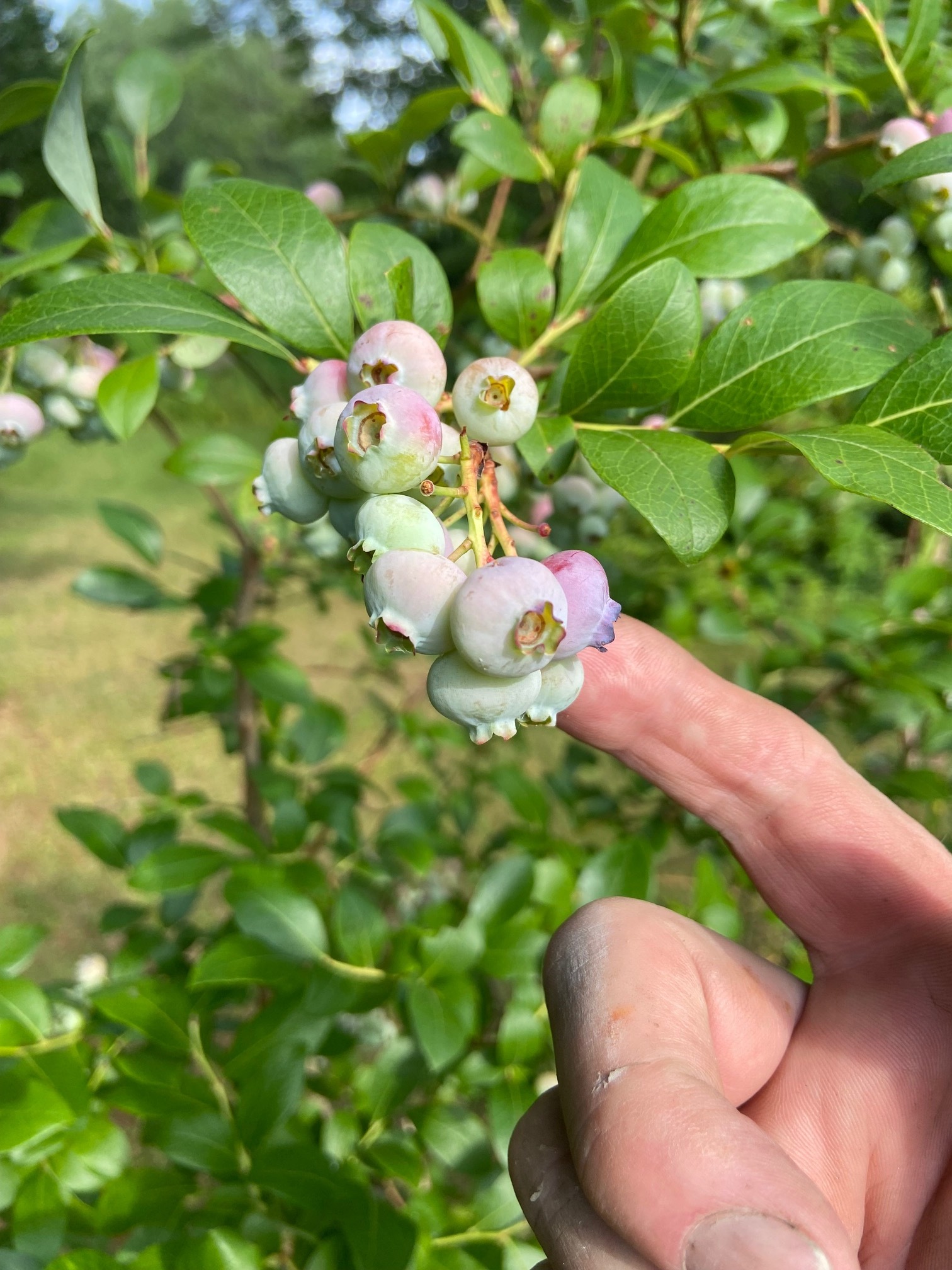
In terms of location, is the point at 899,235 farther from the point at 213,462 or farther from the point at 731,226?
the point at 213,462

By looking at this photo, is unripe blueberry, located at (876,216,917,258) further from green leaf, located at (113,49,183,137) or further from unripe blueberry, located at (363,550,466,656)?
green leaf, located at (113,49,183,137)

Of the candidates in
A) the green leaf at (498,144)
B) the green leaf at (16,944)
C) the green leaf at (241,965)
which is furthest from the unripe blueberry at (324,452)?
the green leaf at (16,944)

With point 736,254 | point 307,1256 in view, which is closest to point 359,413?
point 736,254

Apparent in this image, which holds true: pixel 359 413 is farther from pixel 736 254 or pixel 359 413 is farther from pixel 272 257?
pixel 736 254

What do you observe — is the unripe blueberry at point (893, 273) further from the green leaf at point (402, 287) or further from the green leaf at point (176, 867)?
the green leaf at point (176, 867)

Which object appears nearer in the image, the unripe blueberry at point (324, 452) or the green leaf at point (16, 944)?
the unripe blueberry at point (324, 452)
